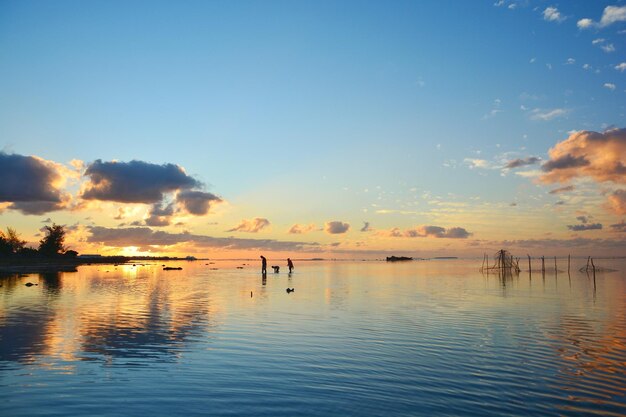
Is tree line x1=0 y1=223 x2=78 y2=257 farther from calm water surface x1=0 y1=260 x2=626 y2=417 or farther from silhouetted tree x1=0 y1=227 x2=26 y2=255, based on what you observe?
calm water surface x1=0 y1=260 x2=626 y2=417

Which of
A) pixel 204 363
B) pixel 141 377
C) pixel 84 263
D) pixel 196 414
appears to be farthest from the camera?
pixel 84 263

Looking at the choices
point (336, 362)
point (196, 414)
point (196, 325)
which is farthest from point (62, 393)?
point (196, 325)

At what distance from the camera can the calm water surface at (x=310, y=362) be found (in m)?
14.9

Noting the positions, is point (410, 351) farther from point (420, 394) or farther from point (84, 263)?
point (84, 263)

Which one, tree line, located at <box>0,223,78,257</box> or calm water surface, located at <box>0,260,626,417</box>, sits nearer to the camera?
calm water surface, located at <box>0,260,626,417</box>

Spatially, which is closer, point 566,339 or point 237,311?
point 566,339


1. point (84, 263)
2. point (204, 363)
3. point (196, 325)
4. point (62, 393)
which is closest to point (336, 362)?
point (204, 363)

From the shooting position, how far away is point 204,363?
66.5ft

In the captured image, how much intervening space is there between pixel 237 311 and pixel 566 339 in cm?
2502

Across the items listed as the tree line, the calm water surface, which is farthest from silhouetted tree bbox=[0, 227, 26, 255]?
the calm water surface

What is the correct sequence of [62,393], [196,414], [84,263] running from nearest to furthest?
[196,414], [62,393], [84,263]

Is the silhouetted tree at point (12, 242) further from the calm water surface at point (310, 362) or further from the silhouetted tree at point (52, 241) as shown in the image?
the calm water surface at point (310, 362)

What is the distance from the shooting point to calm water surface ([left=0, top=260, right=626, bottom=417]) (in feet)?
48.8

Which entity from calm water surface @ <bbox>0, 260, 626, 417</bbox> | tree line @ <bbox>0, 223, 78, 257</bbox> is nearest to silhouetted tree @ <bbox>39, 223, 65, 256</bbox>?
tree line @ <bbox>0, 223, 78, 257</bbox>
